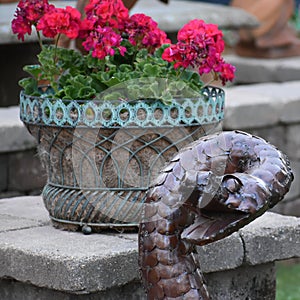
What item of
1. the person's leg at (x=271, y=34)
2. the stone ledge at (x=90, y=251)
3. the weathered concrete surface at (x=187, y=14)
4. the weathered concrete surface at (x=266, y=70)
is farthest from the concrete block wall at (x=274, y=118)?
the person's leg at (x=271, y=34)

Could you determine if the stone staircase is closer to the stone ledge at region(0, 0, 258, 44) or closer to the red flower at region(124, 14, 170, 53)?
the red flower at region(124, 14, 170, 53)

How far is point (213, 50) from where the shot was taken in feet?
8.58

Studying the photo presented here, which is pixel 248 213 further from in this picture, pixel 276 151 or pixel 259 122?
pixel 259 122

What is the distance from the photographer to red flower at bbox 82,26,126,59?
263 cm

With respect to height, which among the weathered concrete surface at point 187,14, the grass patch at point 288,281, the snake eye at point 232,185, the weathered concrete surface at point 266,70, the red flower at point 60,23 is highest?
the red flower at point 60,23

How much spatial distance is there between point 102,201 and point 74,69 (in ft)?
1.38

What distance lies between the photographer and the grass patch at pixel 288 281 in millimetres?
4508

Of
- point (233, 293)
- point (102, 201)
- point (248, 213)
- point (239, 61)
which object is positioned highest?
point (248, 213)

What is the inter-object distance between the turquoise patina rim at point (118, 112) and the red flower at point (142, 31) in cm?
24

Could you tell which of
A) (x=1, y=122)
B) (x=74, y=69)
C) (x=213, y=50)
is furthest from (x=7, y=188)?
(x=213, y=50)

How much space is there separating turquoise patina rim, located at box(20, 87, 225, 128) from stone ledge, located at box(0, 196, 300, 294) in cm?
32

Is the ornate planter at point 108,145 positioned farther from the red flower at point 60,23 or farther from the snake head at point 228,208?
the snake head at point 228,208

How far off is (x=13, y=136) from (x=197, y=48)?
1.54 m

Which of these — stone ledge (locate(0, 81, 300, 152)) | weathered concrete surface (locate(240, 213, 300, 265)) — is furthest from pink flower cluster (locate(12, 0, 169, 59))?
stone ledge (locate(0, 81, 300, 152))
